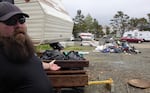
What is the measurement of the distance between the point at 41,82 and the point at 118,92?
13.5 ft

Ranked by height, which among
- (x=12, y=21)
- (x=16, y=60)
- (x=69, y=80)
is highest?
(x=12, y=21)

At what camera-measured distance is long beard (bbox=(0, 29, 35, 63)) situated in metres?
2.02

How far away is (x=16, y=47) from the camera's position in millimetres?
2016

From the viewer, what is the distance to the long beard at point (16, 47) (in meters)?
2.02

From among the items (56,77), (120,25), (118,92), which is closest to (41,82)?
(56,77)

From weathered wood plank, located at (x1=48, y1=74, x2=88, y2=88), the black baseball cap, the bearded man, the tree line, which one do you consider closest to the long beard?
the bearded man

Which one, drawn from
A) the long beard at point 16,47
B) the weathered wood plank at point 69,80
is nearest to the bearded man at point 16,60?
the long beard at point 16,47

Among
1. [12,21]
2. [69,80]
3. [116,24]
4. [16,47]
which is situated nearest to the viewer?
[16,47]

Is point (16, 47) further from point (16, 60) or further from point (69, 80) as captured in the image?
point (69, 80)

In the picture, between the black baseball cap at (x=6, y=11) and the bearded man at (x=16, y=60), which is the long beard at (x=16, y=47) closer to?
the bearded man at (x=16, y=60)

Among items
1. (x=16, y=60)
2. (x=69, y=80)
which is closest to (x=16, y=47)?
(x=16, y=60)

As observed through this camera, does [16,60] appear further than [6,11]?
No

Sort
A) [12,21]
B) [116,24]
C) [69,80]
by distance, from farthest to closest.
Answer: [116,24] < [69,80] < [12,21]

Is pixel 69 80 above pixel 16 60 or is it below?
below
